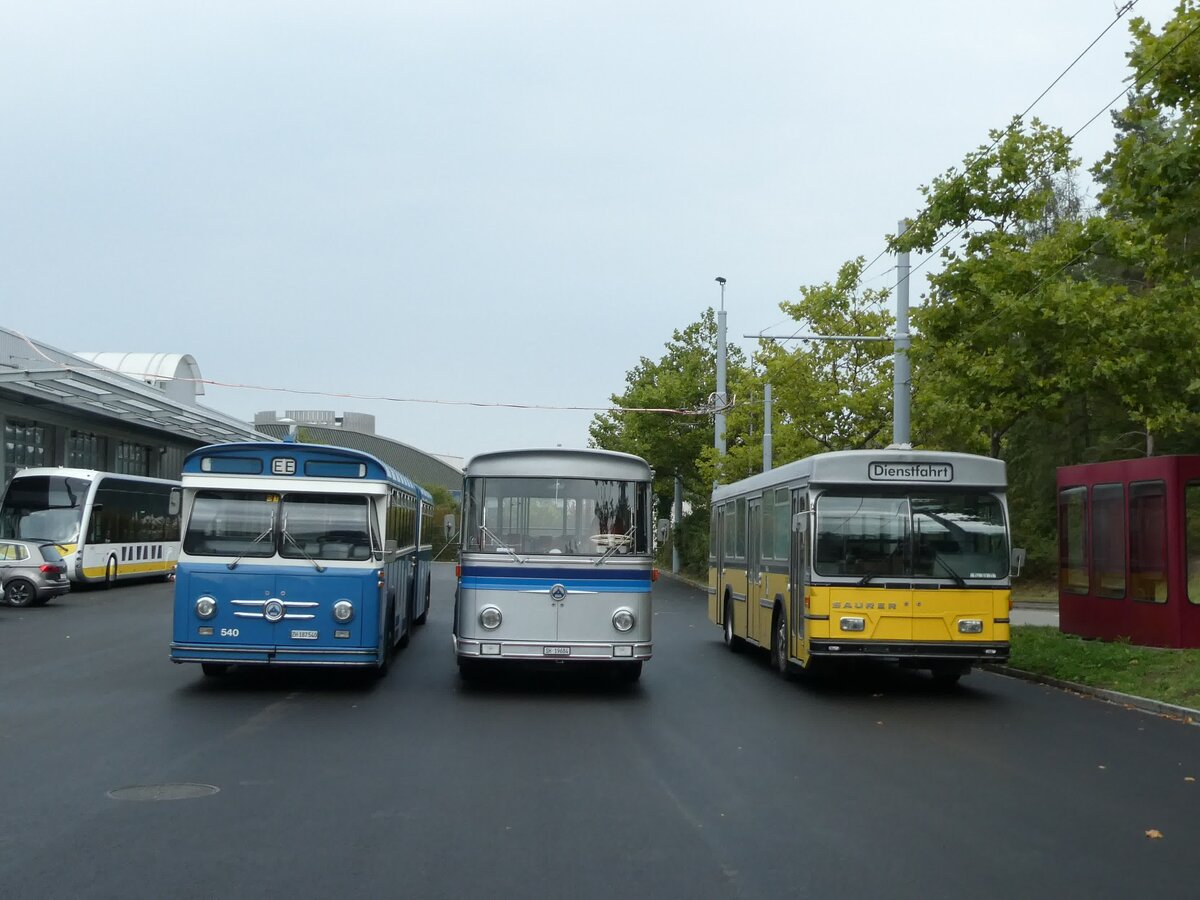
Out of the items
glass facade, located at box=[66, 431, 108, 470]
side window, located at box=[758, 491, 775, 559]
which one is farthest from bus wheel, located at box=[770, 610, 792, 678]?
glass facade, located at box=[66, 431, 108, 470]

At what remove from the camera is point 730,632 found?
886 inches

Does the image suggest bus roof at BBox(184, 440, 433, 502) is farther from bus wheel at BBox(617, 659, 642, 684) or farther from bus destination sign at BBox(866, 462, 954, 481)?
bus destination sign at BBox(866, 462, 954, 481)

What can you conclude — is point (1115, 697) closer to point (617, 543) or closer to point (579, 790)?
point (617, 543)

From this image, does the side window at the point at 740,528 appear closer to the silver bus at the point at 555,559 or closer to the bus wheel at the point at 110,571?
the silver bus at the point at 555,559

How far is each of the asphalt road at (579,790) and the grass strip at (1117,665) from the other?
575 millimetres

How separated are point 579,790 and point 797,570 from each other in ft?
24.5

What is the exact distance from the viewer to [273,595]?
14438mm

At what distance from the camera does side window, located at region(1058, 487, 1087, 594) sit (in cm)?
2031

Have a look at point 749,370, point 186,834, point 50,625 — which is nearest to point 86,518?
point 50,625

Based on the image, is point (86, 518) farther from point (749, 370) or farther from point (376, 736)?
point (376, 736)

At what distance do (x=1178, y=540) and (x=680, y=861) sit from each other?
12.6 metres

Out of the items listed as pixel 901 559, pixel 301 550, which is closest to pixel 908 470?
pixel 901 559

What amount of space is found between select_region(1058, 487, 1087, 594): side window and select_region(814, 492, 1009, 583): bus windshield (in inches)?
208

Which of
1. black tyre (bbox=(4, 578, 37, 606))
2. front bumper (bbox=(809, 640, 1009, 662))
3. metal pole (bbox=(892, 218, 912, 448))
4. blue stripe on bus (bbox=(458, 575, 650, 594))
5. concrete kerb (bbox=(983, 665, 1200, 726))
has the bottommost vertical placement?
concrete kerb (bbox=(983, 665, 1200, 726))
